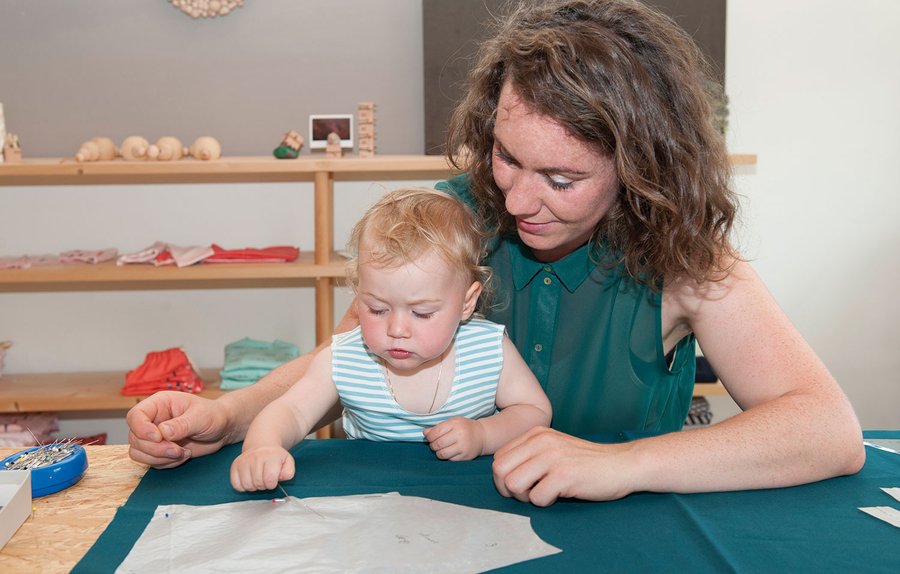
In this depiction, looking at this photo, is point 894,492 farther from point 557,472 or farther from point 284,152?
point 284,152

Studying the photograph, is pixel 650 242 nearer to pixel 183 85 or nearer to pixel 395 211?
pixel 395 211

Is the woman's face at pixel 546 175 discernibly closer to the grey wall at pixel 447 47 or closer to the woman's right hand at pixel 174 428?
the woman's right hand at pixel 174 428

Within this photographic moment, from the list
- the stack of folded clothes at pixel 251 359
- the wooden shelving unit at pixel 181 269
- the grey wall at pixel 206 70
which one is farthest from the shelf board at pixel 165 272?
the grey wall at pixel 206 70

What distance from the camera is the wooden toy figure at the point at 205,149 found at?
333 cm

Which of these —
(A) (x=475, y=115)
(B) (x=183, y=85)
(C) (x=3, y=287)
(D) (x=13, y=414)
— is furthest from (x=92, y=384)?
(A) (x=475, y=115)

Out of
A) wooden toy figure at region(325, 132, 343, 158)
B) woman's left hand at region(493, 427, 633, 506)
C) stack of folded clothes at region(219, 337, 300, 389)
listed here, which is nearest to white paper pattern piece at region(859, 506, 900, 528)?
woman's left hand at region(493, 427, 633, 506)

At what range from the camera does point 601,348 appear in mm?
1703

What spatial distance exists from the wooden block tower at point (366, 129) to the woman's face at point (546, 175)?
203 cm

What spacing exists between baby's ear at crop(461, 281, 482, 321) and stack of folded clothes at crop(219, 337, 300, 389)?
1948 millimetres

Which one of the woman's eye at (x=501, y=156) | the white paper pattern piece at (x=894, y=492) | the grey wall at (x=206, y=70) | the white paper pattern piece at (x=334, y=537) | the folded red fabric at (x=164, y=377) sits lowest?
the folded red fabric at (x=164, y=377)

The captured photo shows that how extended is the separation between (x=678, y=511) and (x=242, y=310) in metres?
2.94

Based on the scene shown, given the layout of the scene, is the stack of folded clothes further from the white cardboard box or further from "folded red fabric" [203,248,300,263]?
the white cardboard box

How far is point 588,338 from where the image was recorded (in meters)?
1.72

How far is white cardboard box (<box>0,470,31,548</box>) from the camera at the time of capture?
1106 millimetres
